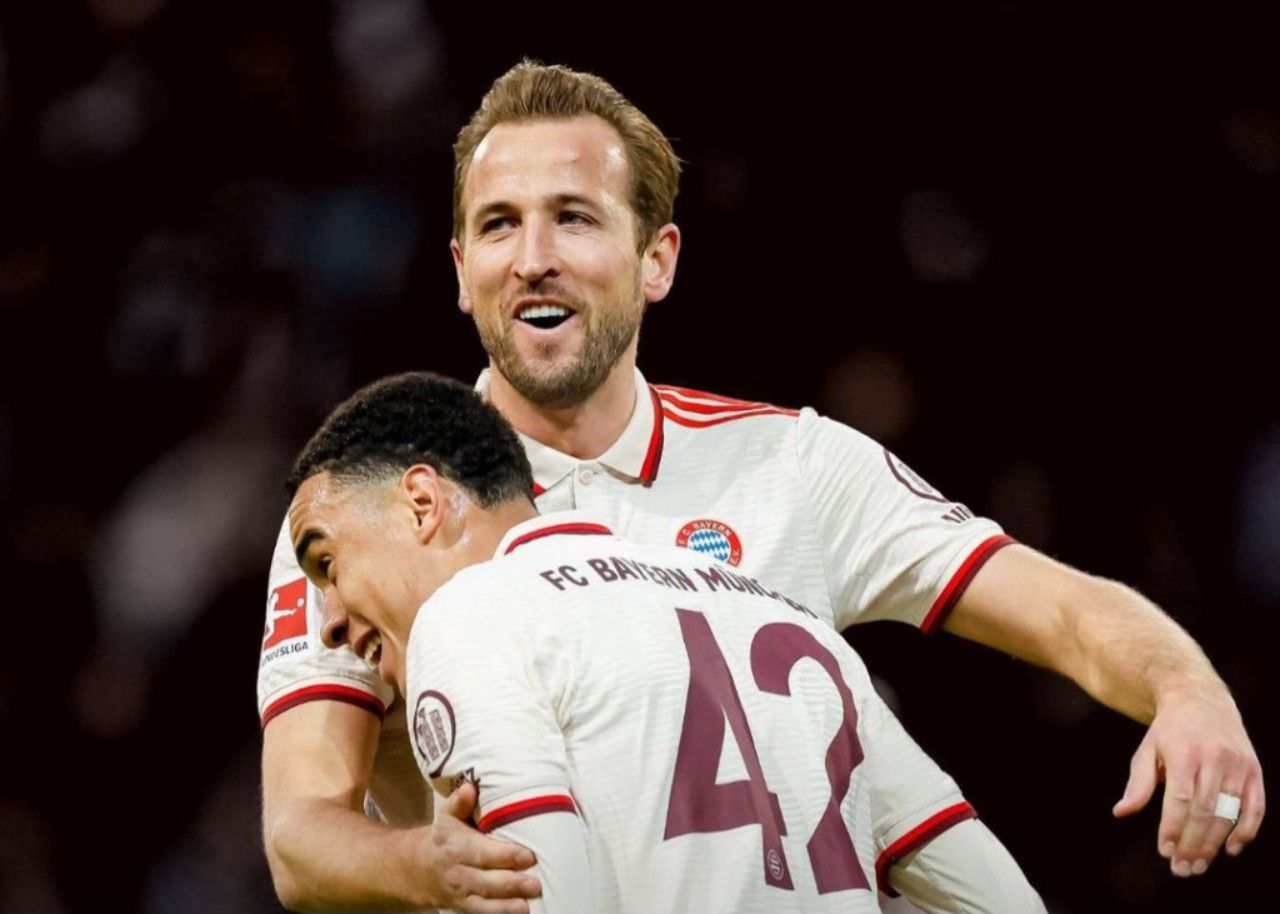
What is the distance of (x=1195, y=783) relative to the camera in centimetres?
196

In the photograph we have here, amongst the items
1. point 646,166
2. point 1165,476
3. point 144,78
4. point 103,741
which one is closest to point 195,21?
point 144,78

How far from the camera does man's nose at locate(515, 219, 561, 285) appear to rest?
2.69 meters

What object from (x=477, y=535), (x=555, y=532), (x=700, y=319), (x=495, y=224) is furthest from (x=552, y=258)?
(x=700, y=319)

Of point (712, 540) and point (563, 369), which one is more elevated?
point (563, 369)

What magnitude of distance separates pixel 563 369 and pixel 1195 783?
3.91 feet

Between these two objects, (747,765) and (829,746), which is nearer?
(747,765)

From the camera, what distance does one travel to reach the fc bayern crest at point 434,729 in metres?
1.69

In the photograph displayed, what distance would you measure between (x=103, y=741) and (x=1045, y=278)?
2.85 m

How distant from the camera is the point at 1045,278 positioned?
473 cm

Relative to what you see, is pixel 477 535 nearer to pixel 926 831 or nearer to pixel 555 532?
pixel 555 532

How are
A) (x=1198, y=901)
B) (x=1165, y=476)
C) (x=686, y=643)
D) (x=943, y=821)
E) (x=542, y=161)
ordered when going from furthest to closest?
(x=1165, y=476) < (x=1198, y=901) < (x=542, y=161) < (x=943, y=821) < (x=686, y=643)

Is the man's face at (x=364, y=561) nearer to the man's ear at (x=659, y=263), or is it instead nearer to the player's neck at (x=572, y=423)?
the player's neck at (x=572, y=423)

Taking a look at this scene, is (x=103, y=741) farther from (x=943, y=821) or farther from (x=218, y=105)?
(x=943, y=821)

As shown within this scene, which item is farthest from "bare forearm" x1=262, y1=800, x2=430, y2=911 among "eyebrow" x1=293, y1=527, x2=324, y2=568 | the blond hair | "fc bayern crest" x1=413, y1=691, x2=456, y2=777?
the blond hair
